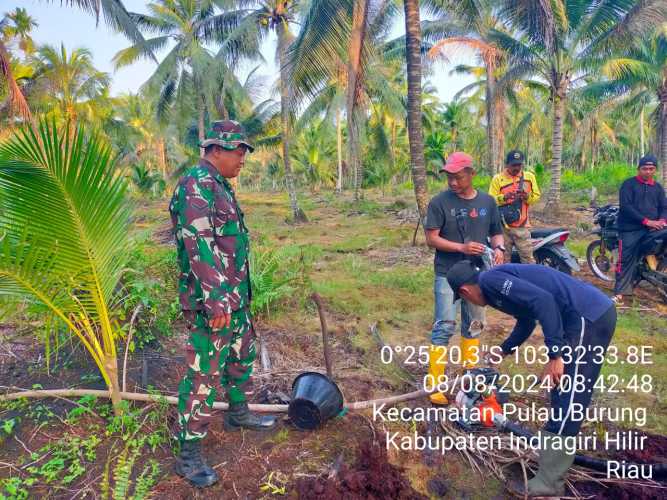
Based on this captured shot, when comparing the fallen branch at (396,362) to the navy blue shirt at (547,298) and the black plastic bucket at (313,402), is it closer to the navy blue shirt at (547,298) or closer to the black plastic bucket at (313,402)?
the black plastic bucket at (313,402)

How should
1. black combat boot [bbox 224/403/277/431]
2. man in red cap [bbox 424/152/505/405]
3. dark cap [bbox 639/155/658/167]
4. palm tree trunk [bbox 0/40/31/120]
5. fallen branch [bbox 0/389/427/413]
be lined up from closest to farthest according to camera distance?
black combat boot [bbox 224/403/277/431]
fallen branch [bbox 0/389/427/413]
man in red cap [bbox 424/152/505/405]
dark cap [bbox 639/155/658/167]
palm tree trunk [bbox 0/40/31/120]

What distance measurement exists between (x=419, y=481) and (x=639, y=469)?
1.22 meters

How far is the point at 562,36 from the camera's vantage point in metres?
12.0

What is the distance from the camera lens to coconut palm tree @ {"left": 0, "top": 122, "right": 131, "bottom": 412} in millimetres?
2379

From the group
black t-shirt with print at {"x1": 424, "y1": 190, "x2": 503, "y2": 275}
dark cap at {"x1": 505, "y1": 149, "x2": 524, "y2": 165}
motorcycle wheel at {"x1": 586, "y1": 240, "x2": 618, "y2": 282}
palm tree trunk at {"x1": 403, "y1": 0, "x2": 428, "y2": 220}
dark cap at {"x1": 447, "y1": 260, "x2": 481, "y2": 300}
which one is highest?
palm tree trunk at {"x1": 403, "y1": 0, "x2": 428, "y2": 220}

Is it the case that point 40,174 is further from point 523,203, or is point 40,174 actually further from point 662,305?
point 662,305

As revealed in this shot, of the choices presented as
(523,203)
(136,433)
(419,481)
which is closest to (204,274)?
(136,433)

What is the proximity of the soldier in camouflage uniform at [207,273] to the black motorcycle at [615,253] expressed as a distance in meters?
4.81

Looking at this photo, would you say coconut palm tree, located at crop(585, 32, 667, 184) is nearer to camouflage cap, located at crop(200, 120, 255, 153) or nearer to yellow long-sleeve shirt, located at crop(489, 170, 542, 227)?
yellow long-sleeve shirt, located at crop(489, 170, 542, 227)

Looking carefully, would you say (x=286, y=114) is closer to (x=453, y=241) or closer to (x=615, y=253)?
(x=615, y=253)

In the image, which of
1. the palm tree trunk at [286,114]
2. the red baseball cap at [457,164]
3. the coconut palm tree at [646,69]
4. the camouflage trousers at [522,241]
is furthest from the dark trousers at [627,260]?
the palm tree trunk at [286,114]

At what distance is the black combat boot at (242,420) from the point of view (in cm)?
301

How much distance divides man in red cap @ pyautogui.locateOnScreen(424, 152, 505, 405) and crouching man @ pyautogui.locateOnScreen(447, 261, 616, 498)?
2.43 feet

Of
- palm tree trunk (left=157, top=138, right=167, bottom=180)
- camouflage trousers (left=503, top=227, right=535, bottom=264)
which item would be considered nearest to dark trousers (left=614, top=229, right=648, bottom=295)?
camouflage trousers (left=503, top=227, right=535, bottom=264)
